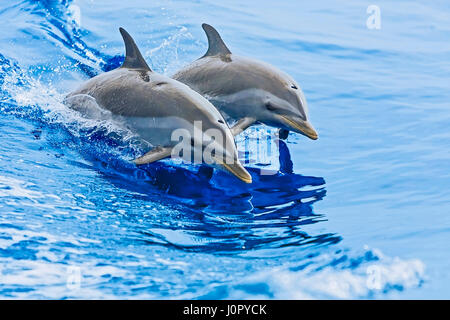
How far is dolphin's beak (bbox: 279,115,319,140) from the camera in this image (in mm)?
7117

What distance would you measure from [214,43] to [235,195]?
6.11ft

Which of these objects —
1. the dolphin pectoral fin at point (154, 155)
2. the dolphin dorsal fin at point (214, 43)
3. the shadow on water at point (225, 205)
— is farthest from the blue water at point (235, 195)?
the dolphin dorsal fin at point (214, 43)

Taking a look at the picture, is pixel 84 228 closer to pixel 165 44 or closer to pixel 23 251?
pixel 23 251

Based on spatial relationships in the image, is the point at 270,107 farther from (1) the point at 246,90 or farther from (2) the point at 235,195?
(2) the point at 235,195

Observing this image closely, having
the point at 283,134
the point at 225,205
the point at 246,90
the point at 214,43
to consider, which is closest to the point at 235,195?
the point at 225,205

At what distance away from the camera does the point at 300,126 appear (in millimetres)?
7203

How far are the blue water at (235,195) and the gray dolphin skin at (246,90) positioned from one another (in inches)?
21.4

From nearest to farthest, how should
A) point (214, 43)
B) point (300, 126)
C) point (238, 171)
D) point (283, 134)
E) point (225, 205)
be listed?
1. point (238, 171)
2. point (225, 205)
3. point (300, 126)
4. point (214, 43)
5. point (283, 134)

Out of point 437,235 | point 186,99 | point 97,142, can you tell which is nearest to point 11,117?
point 97,142

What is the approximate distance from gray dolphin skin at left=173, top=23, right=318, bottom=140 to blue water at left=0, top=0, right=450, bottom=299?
54 centimetres

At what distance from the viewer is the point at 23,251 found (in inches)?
215

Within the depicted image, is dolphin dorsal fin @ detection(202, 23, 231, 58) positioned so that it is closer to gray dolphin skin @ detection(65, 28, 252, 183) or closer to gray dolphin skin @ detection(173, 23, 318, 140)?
gray dolphin skin @ detection(173, 23, 318, 140)

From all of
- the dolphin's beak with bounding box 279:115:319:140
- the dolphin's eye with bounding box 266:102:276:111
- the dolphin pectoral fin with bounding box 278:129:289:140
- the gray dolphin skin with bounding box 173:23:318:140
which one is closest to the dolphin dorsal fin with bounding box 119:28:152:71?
the gray dolphin skin with bounding box 173:23:318:140

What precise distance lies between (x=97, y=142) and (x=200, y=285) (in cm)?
295
